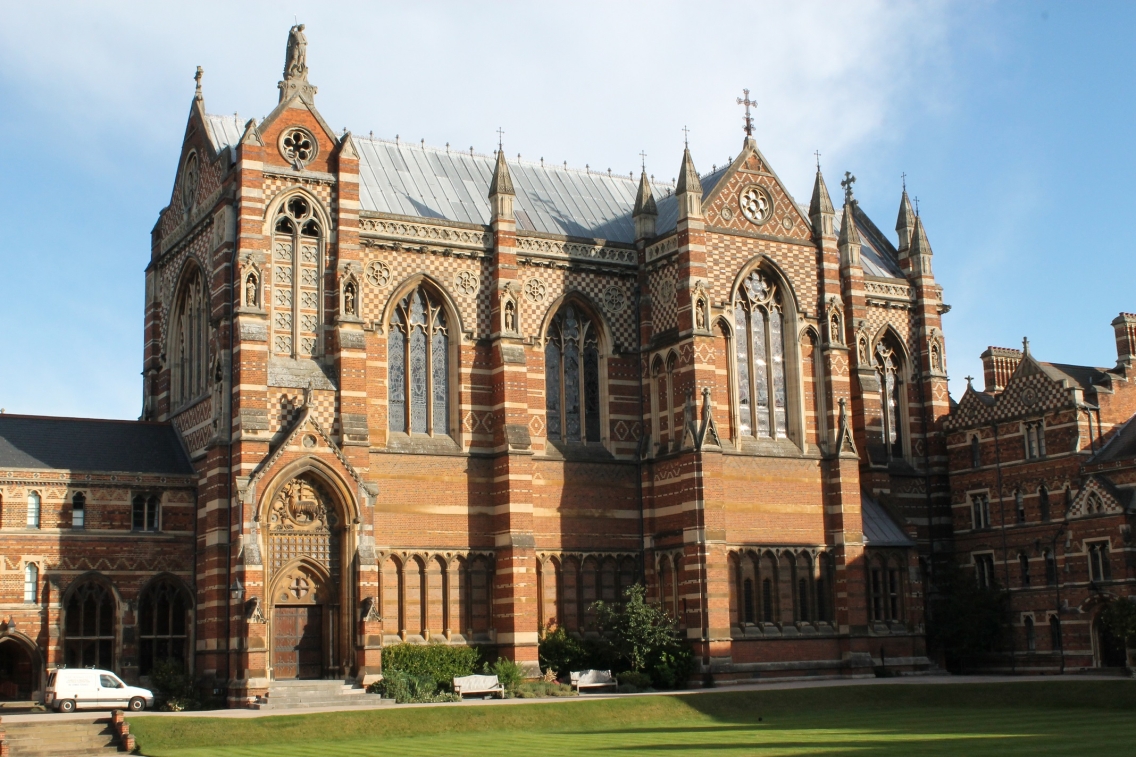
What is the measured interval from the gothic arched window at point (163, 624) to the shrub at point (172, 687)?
0.72 m

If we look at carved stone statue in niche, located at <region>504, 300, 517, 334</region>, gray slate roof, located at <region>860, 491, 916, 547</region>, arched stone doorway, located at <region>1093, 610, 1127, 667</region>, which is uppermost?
carved stone statue in niche, located at <region>504, 300, 517, 334</region>

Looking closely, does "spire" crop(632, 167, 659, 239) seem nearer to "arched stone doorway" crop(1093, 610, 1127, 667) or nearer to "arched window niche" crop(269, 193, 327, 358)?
"arched window niche" crop(269, 193, 327, 358)

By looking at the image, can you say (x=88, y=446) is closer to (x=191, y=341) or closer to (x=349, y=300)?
(x=191, y=341)

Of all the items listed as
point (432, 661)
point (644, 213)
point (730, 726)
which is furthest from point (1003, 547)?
point (432, 661)

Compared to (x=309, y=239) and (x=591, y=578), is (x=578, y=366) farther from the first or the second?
(x=309, y=239)

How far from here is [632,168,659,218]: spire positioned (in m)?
53.1

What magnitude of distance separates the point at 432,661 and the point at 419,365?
9977 mm

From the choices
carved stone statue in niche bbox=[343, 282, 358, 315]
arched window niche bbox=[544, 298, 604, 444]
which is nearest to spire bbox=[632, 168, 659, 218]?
Answer: arched window niche bbox=[544, 298, 604, 444]

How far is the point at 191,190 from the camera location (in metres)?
50.4

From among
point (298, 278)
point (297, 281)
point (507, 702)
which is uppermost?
point (298, 278)

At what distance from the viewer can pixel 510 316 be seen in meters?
48.6

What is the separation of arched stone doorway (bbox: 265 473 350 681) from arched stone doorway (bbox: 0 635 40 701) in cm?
698

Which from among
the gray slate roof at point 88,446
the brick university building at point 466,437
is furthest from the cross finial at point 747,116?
the gray slate roof at point 88,446

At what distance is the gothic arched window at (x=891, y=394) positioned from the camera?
5650cm
